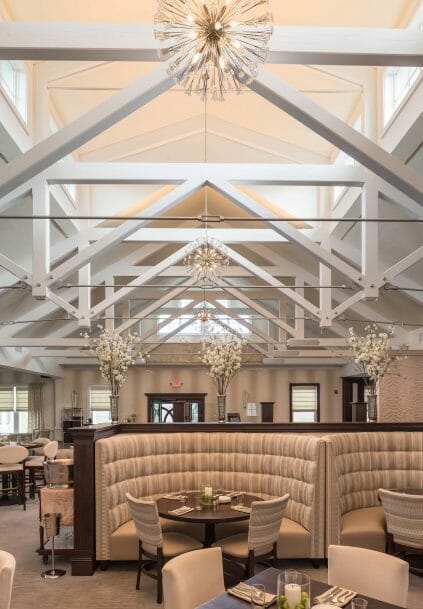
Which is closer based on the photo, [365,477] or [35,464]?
[365,477]

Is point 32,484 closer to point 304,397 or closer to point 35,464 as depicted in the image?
point 35,464

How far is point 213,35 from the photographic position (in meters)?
3.25

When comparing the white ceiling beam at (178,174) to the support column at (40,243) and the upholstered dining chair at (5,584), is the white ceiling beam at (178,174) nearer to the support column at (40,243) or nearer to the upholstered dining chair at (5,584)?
the support column at (40,243)

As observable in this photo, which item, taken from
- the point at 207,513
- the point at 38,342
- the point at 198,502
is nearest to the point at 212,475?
the point at 198,502

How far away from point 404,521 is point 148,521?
256 cm

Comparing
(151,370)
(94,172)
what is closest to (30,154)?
(94,172)

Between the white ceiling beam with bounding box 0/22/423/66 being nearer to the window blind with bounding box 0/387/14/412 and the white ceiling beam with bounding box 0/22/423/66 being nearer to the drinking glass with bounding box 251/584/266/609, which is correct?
the drinking glass with bounding box 251/584/266/609

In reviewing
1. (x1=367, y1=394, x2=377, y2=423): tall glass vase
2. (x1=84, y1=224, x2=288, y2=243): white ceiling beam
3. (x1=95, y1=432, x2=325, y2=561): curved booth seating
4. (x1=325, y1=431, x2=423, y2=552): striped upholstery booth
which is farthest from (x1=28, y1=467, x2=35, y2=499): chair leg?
(x1=325, y1=431, x2=423, y2=552): striped upholstery booth

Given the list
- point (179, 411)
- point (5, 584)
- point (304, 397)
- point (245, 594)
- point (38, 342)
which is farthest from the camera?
point (304, 397)

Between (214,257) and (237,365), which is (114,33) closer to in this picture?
(237,365)

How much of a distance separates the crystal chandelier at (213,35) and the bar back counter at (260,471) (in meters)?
4.55

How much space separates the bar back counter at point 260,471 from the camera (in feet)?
22.3

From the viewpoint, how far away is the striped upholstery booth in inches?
270

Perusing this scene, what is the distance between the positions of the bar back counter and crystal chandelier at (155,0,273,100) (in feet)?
14.9
